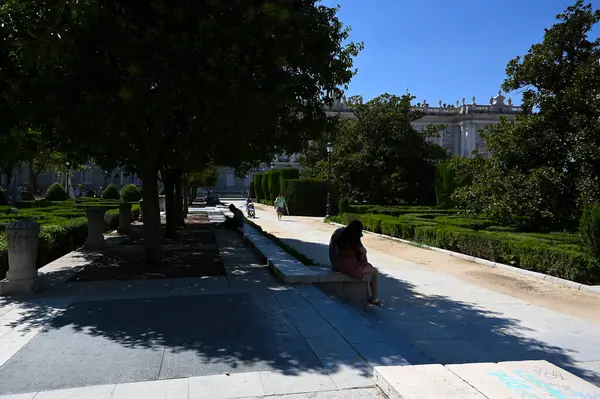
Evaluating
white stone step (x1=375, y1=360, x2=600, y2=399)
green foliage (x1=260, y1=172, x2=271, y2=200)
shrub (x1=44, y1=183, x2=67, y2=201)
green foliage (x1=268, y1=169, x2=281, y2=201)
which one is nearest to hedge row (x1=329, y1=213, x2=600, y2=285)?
white stone step (x1=375, y1=360, x2=600, y2=399)

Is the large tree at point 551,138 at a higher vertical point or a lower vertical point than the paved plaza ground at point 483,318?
A: higher

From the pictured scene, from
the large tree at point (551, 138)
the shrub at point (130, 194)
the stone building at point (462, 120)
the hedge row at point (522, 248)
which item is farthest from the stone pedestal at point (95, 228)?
the stone building at point (462, 120)

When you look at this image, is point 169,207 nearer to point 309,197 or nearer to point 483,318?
point 483,318

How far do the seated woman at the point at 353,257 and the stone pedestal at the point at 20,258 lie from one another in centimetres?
456

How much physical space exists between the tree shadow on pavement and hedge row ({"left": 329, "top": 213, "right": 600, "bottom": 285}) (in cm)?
220

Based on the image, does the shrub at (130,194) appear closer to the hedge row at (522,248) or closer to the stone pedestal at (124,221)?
the stone pedestal at (124,221)

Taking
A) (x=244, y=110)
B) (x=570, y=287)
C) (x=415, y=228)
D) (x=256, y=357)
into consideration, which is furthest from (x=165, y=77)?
(x=415, y=228)

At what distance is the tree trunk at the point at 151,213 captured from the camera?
897cm

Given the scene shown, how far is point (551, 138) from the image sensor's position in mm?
14625

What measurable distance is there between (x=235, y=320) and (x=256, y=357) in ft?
4.16

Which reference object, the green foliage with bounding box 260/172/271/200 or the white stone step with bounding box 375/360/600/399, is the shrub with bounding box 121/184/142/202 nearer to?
the green foliage with bounding box 260/172/271/200

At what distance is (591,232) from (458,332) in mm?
4627

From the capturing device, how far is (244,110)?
23.4 feet

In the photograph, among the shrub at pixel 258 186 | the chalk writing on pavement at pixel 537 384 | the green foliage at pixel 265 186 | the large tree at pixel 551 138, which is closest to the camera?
the chalk writing on pavement at pixel 537 384
